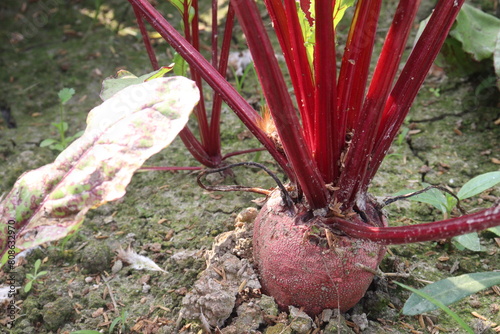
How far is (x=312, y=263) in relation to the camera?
1278 mm

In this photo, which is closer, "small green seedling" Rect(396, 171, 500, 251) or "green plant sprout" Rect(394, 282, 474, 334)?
"green plant sprout" Rect(394, 282, 474, 334)

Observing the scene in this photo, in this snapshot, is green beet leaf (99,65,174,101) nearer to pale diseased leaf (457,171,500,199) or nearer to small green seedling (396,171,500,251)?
small green seedling (396,171,500,251)

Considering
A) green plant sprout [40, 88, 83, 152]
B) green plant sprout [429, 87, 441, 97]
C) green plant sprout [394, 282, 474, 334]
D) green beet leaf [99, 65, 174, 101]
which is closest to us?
green plant sprout [394, 282, 474, 334]

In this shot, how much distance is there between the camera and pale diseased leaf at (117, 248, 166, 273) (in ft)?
5.46

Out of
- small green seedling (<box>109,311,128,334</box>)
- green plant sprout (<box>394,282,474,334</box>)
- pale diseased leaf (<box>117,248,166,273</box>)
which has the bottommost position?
pale diseased leaf (<box>117,248,166,273</box>)

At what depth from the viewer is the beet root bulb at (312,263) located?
1272 millimetres

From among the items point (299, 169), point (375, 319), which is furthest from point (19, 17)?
point (375, 319)

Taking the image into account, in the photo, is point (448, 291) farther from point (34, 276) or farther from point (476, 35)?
point (476, 35)

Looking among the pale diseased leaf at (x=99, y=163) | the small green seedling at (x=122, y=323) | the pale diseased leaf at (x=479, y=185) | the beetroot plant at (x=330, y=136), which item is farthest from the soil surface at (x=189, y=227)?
the pale diseased leaf at (x=99, y=163)

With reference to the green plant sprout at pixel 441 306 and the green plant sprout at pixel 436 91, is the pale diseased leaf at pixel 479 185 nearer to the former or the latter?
the green plant sprout at pixel 441 306

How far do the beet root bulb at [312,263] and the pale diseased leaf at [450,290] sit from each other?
0.14 m

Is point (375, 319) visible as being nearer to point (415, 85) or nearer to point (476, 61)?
point (415, 85)

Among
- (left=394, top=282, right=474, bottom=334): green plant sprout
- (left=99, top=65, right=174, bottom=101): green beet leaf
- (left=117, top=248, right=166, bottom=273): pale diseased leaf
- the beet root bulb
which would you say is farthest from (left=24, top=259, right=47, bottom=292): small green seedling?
(left=394, top=282, right=474, bottom=334): green plant sprout

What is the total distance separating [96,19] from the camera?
2959 millimetres
